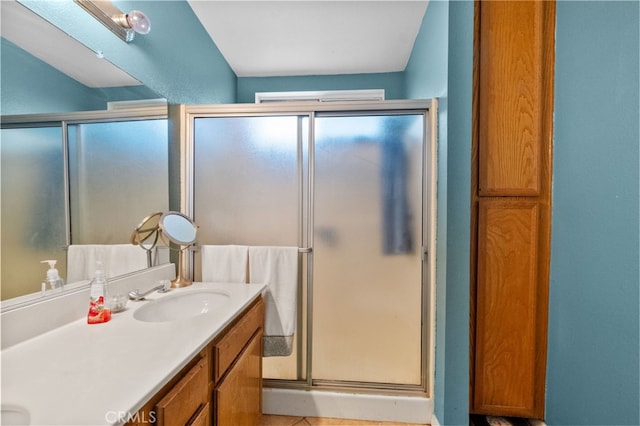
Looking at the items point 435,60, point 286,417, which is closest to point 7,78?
point 435,60

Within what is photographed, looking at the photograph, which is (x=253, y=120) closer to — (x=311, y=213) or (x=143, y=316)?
(x=311, y=213)

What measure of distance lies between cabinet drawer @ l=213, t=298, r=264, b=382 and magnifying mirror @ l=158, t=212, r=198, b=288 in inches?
17.1

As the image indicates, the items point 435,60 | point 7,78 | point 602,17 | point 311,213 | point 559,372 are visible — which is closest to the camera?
point 7,78

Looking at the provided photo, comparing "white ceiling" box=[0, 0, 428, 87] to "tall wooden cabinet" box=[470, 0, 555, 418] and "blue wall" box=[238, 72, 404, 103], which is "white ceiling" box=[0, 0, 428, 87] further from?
"tall wooden cabinet" box=[470, 0, 555, 418]

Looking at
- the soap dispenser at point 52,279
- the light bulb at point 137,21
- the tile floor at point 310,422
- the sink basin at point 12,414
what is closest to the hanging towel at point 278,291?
the tile floor at point 310,422

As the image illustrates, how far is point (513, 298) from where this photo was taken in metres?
1.21

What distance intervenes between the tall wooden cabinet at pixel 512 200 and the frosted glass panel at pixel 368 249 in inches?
13.2

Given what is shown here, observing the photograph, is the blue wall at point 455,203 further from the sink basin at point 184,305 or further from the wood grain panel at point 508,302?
the sink basin at point 184,305

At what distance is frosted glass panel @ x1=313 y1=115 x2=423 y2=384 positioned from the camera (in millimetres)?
1501

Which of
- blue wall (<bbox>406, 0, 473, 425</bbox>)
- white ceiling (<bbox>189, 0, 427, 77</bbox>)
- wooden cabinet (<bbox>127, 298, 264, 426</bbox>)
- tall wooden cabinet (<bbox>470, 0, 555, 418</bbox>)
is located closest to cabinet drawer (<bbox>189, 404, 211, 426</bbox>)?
wooden cabinet (<bbox>127, 298, 264, 426</bbox>)

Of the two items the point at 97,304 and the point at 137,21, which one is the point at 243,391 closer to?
the point at 97,304

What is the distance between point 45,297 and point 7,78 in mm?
678

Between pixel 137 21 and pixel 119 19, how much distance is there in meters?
0.07

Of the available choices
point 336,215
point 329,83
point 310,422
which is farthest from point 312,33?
point 310,422
